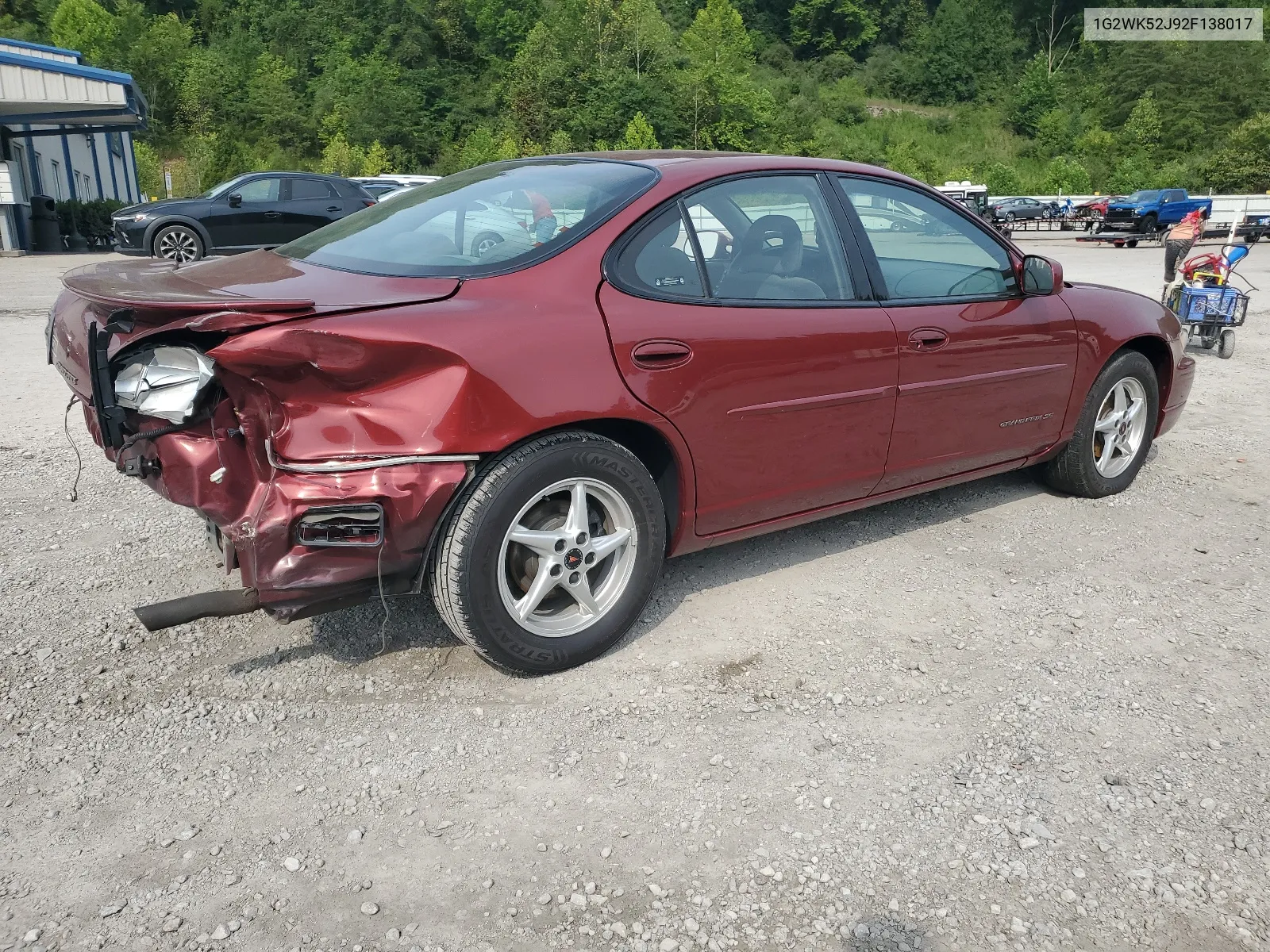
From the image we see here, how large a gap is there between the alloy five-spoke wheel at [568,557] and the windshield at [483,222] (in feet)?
2.43

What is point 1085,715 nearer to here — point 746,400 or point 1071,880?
point 1071,880

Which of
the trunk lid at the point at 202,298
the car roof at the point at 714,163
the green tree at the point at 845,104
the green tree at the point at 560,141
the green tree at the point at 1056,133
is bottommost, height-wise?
the trunk lid at the point at 202,298

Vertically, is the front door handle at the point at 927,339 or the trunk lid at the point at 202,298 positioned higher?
the trunk lid at the point at 202,298

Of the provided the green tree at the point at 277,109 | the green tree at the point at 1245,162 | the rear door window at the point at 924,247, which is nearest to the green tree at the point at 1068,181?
the green tree at the point at 1245,162

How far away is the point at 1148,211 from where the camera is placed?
29.8 metres

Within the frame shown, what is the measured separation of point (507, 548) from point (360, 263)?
104cm

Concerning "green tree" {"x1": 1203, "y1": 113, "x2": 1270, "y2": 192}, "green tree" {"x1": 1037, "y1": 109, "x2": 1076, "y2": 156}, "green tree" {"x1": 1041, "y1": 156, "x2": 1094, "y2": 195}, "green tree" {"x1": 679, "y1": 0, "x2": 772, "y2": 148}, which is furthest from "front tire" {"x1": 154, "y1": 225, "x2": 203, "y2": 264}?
"green tree" {"x1": 1037, "y1": 109, "x2": 1076, "y2": 156}

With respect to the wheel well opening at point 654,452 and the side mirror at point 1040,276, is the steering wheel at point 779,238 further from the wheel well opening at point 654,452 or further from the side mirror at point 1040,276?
the side mirror at point 1040,276

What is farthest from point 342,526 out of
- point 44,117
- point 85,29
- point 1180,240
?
point 85,29

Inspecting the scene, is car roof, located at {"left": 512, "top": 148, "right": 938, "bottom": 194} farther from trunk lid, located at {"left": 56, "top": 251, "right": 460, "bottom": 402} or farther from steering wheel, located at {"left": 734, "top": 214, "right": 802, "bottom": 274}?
trunk lid, located at {"left": 56, "top": 251, "right": 460, "bottom": 402}

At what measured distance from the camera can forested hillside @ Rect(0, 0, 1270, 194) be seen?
61750 mm

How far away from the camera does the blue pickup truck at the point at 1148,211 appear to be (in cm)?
2959

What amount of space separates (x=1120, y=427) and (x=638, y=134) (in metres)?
56.6

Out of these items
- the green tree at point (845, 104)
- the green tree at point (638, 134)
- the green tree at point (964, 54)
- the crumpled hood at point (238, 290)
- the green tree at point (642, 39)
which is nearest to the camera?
the crumpled hood at point (238, 290)
